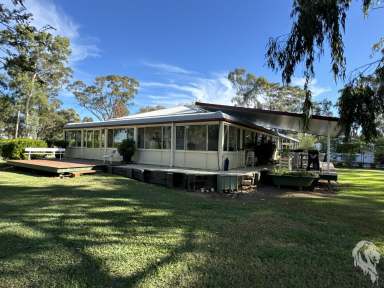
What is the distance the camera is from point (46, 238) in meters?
4.12

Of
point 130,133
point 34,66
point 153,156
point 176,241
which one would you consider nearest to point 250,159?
point 153,156

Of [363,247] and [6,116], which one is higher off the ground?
[6,116]

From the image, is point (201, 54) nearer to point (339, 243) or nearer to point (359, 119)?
point (359, 119)

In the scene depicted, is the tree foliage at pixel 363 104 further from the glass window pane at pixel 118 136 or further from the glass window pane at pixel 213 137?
the glass window pane at pixel 118 136

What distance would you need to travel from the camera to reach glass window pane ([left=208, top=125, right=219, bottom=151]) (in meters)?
11.2

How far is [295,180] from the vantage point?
10453mm

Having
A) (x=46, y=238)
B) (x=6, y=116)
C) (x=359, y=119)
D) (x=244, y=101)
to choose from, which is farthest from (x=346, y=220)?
(x=6, y=116)

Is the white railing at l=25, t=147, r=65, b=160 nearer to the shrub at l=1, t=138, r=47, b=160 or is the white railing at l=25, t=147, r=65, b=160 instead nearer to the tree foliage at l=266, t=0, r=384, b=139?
the shrub at l=1, t=138, r=47, b=160

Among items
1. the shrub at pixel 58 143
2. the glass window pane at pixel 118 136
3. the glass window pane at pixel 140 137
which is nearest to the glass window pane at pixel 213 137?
the glass window pane at pixel 140 137

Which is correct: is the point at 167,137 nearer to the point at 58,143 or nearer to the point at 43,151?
the point at 43,151

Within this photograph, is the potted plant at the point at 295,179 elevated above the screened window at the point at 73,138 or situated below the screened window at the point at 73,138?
below

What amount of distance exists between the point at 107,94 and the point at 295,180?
109 feet

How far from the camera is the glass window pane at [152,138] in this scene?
44.0ft

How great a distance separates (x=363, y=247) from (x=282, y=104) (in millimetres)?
37258
